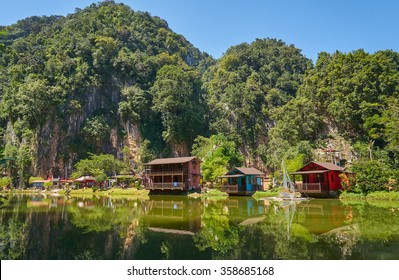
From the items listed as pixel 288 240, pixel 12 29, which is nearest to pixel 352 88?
pixel 288 240

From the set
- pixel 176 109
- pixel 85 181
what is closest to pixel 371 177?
pixel 176 109

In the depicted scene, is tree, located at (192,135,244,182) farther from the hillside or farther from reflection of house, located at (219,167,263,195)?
the hillside

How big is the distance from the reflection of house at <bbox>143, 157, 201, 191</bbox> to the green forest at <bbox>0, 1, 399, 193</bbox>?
7.83 feet

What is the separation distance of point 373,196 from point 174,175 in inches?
1077

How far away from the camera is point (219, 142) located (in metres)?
50.1

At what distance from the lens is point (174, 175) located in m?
44.7

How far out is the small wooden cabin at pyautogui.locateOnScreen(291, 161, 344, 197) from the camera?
3091 cm

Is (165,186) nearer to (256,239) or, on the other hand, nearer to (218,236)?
(218,236)

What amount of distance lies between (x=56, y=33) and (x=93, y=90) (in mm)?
27078

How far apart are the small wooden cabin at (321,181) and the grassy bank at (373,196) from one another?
1.72 m

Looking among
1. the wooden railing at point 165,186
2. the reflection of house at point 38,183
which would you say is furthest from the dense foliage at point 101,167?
the wooden railing at point 165,186

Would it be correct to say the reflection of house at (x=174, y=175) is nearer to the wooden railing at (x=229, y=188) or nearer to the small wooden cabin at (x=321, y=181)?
the wooden railing at (x=229, y=188)

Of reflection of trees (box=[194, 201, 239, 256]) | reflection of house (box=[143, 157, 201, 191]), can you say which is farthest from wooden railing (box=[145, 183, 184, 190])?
reflection of trees (box=[194, 201, 239, 256])

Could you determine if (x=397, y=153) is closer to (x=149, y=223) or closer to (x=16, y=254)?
(x=149, y=223)
